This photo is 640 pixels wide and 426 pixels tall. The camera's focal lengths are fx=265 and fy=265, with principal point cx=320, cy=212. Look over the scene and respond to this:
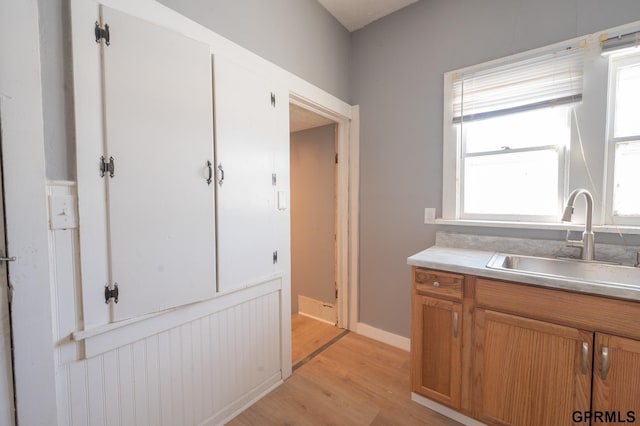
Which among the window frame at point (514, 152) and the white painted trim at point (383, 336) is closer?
the window frame at point (514, 152)

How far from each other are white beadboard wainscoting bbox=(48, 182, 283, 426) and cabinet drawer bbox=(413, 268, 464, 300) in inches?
36.1

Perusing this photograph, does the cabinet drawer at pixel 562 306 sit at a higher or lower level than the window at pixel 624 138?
lower

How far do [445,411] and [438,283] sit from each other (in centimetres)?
79

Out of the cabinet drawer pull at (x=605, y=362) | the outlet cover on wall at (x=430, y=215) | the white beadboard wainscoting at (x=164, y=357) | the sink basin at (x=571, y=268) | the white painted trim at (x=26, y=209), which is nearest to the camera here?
the white painted trim at (x=26, y=209)

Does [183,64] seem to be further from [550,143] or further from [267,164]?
[550,143]

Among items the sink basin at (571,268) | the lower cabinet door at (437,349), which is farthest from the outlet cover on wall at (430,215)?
the lower cabinet door at (437,349)

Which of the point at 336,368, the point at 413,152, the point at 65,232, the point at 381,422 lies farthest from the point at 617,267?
the point at 65,232

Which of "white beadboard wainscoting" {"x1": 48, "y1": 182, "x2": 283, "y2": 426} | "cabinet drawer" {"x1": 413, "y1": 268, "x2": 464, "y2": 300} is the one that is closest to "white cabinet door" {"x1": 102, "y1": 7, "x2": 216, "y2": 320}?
"white beadboard wainscoting" {"x1": 48, "y1": 182, "x2": 283, "y2": 426}

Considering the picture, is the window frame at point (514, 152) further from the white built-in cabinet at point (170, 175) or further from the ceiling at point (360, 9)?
the white built-in cabinet at point (170, 175)

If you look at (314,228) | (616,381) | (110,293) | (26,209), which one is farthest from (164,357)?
(616,381)

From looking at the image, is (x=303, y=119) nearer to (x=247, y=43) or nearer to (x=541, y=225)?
(x=247, y=43)

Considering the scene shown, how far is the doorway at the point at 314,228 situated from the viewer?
106 inches

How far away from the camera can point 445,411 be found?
1.58 metres

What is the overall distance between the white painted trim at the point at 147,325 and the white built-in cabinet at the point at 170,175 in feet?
0.14
